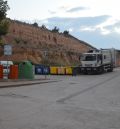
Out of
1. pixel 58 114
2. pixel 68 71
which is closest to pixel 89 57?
pixel 68 71

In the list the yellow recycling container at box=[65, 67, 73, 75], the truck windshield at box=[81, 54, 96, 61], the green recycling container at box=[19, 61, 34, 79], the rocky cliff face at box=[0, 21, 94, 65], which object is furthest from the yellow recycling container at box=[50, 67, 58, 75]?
the green recycling container at box=[19, 61, 34, 79]

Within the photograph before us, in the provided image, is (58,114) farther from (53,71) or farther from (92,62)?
(92,62)

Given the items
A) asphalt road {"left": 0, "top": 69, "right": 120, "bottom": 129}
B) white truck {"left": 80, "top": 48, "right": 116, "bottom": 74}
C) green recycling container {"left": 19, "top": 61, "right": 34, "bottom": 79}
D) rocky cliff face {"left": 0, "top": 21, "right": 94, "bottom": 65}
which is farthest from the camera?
rocky cliff face {"left": 0, "top": 21, "right": 94, "bottom": 65}

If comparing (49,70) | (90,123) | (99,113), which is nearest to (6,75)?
(49,70)

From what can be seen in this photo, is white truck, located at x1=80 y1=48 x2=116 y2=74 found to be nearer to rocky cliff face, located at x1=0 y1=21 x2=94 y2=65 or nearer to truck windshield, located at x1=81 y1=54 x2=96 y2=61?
truck windshield, located at x1=81 y1=54 x2=96 y2=61

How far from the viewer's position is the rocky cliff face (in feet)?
236

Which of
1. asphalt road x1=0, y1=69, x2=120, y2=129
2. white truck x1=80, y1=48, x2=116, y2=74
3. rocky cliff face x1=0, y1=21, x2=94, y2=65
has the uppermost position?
rocky cliff face x1=0, y1=21, x2=94, y2=65

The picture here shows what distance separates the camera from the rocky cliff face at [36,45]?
236 ft

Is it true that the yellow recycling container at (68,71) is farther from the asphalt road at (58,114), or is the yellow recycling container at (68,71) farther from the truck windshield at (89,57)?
the asphalt road at (58,114)

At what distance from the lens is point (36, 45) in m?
82.2

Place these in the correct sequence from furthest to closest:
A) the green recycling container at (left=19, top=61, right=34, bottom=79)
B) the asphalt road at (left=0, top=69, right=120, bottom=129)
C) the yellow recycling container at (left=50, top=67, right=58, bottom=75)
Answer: the yellow recycling container at (left=50, top=67, right=58, bottom=75) → the green recycling container at (left=19, top=61, right=34, bottom=79) → the asphalt road at (left=0, top=69, right=120, bottom=129)

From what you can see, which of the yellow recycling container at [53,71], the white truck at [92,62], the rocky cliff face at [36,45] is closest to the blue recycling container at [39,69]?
the yellow recycling container at [53,71]

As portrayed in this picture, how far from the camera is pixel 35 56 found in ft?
244

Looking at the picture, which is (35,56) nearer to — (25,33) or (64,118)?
(25,33)
